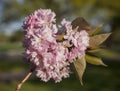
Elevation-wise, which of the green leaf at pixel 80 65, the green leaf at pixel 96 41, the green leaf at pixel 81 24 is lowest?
the green leaf at pixel 80 65

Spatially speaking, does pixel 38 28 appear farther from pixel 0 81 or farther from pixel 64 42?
pixel 0 81

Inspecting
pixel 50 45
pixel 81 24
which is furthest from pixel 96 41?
pixel 50 45

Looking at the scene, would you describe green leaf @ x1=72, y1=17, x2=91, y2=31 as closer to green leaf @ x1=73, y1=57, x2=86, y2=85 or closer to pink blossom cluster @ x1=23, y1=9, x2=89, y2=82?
pink blossom cluster @ x1=23, y1=9, x2=89, y2=82

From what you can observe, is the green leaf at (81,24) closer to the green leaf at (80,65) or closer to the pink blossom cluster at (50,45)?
the pink blossom cluster at (50,45)

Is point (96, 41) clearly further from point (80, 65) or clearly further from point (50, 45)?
point (50, 45)

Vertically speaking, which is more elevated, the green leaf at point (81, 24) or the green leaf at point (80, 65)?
the green leaf at point (81, 24)

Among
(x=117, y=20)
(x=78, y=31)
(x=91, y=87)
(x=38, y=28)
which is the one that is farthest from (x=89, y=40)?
(x=117, y=20)

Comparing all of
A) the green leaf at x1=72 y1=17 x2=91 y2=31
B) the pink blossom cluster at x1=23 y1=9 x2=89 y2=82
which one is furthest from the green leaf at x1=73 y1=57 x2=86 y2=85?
the green leaf at x1=72 y1=17 x2=91 y2=31

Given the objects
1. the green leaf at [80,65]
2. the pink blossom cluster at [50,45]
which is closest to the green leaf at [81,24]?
the pink blossom cluster at [50,45]

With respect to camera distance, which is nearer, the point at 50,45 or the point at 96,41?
the point at 50,45
